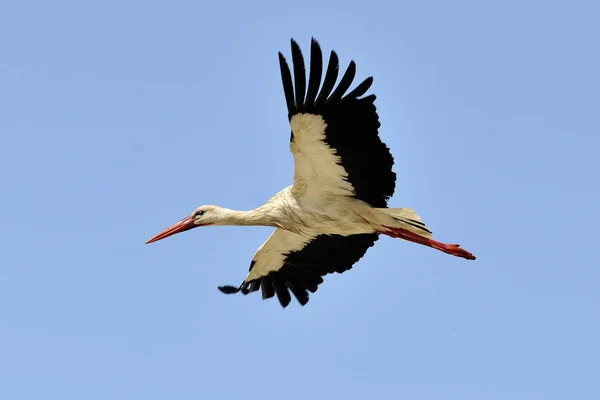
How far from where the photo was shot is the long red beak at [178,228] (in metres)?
12.4

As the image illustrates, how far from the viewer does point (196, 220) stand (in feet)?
40.2

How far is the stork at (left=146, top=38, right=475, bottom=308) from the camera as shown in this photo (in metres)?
10.0

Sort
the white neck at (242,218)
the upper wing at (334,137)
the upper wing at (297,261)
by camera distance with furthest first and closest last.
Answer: the upper wing at (297,261) → the white neck at (242,218) → the upper wing at (334,137)

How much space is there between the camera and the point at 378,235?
39.4ft

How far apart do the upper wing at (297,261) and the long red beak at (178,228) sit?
0.77 m

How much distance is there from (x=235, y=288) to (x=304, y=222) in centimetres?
159

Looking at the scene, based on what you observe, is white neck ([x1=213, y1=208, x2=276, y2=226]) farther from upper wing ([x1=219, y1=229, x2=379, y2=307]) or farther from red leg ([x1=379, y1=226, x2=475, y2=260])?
red leg ([x1=379, y1=226, x2=475, y2=260])

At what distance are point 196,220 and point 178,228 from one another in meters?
0.30

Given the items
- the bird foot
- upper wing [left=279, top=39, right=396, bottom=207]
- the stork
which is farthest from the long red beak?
the bird foot

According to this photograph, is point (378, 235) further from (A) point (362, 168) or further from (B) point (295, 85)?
(B) point (295, 85)

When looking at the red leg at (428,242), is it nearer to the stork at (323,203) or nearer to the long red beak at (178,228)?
the stork at (323,203)

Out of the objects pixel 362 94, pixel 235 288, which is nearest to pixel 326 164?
pixel 362 94

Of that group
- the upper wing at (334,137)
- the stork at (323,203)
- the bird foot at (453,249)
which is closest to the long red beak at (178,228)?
the stork at (323,203)

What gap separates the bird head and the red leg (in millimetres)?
1907
